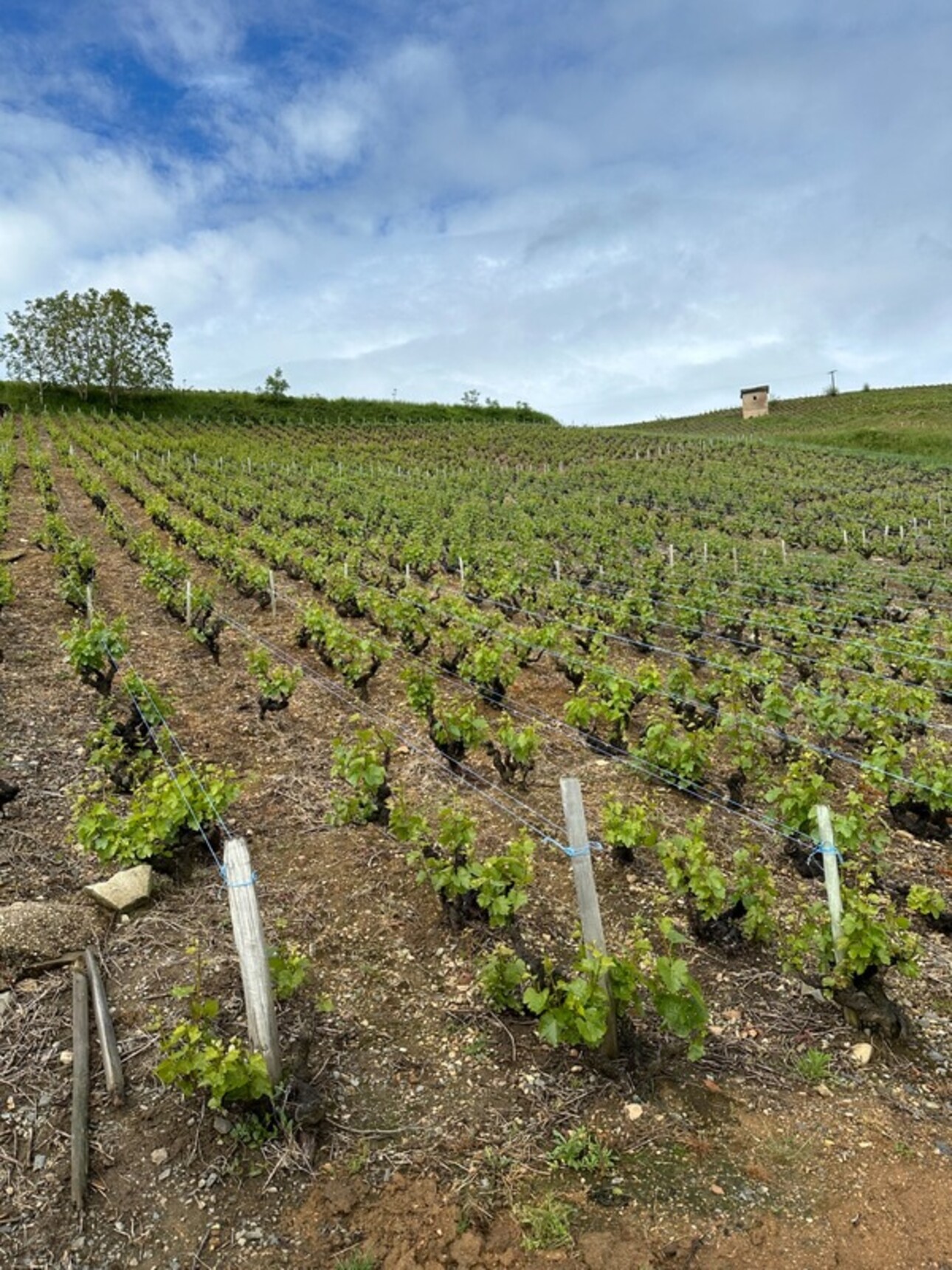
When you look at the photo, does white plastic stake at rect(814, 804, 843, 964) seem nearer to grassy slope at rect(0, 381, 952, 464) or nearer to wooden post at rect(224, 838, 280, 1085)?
wooden post at rect(224, 838, 280, 1085)

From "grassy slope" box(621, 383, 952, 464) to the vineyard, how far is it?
43.5m

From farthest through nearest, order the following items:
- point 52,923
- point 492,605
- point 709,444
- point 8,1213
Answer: point 709,444
point 492,605
point 52,923
point 8,1213

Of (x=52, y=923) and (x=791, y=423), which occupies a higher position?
(x=791, y=423)

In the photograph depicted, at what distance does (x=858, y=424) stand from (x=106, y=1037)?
2742 inches

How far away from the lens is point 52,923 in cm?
530

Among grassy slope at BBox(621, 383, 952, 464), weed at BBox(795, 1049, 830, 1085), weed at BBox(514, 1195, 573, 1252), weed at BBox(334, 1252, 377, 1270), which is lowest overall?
weed at BBox(334, 1252, 377, 1270)

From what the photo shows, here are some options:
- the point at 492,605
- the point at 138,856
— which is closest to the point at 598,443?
the point at 492,605

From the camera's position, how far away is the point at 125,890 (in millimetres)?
→ 5695

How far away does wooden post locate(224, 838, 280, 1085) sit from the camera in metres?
3.73

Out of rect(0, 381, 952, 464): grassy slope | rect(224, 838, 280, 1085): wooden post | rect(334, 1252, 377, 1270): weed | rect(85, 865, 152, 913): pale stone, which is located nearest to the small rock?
rect(85, 865, 152, 913): pale stone

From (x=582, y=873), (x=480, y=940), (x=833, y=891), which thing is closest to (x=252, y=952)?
(x=582, y=873)

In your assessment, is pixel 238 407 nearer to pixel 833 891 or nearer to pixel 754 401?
pixel 754 401

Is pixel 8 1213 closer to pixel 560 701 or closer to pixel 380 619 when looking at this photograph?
pixel 560 701

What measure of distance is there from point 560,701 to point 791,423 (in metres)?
65.2
